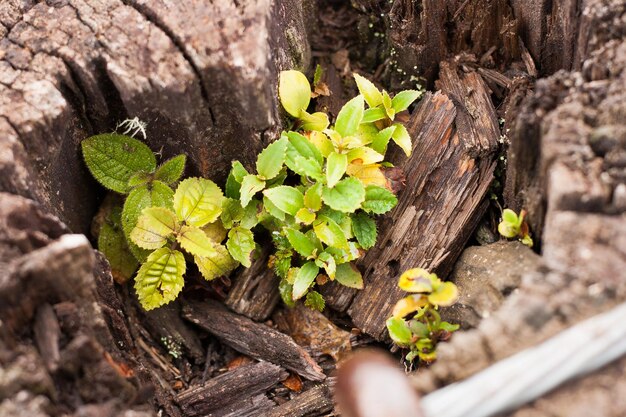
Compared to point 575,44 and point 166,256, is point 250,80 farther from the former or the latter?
point 575,44

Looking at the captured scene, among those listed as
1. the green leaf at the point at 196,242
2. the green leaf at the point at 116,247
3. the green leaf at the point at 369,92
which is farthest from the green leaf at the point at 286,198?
Answer: the green leaf at the point at 116,247

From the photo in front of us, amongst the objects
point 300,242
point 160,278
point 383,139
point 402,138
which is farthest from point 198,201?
point 402,138

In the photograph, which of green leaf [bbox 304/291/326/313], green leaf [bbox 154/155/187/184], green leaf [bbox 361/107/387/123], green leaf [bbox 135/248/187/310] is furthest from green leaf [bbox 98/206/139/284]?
green leaf [bbox 361/107/387/123]

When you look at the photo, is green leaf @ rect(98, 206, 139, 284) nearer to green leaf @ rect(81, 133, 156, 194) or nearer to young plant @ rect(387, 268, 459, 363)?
green leaf @ rect(81, 133, 156, 194)

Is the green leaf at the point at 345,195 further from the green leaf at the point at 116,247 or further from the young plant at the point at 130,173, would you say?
the green leaf at the point at 116,247

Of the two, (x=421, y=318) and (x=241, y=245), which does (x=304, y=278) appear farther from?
(x=421, y=318)
